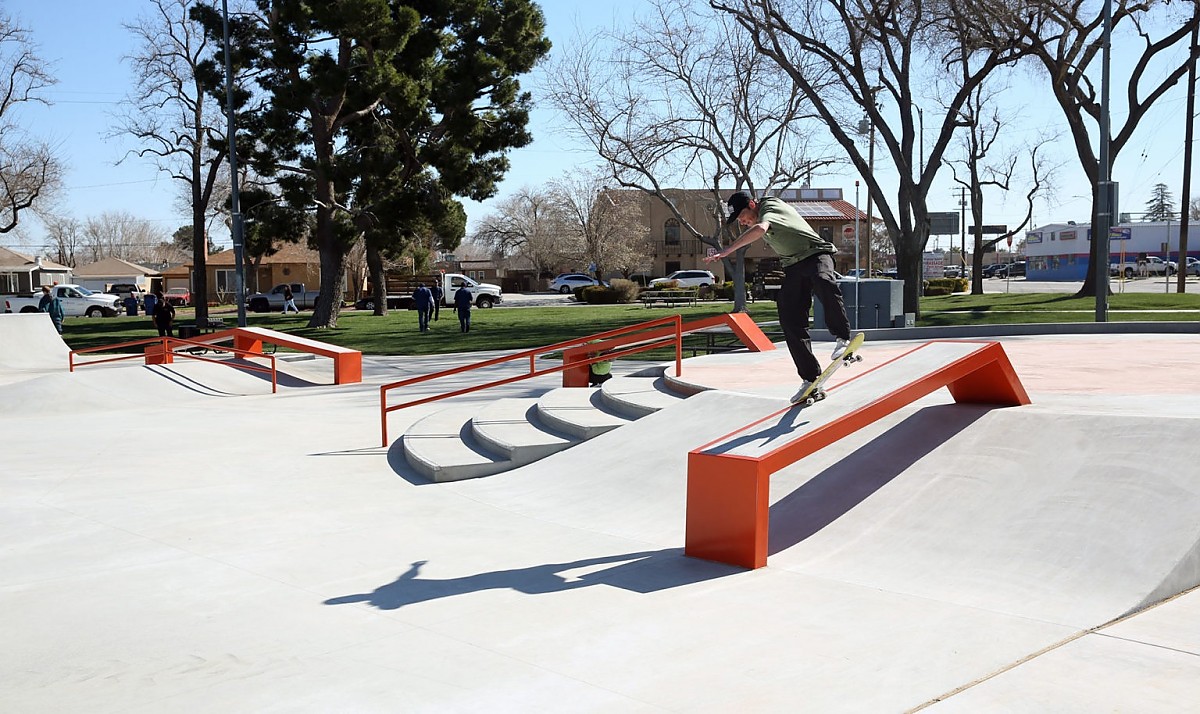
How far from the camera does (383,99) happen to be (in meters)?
31.5

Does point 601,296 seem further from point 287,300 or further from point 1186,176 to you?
point 1186,176

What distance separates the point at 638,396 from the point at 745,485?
499 centimetres

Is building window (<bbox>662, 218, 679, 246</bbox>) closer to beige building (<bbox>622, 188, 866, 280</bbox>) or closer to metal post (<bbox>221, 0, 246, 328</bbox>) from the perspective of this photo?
beige building (<bbox>622, 188, 866, 280</bbox>)

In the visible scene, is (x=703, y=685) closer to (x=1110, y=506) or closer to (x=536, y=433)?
(x=1110, y=506)

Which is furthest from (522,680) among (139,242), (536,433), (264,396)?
(139,242)

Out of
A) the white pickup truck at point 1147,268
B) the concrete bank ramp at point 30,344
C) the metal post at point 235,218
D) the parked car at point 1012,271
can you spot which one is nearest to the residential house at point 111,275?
the metal post at point 235,218

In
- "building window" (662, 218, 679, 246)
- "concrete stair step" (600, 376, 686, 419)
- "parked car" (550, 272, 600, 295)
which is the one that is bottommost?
"concrete stair step" (600, 376, 686, 419)

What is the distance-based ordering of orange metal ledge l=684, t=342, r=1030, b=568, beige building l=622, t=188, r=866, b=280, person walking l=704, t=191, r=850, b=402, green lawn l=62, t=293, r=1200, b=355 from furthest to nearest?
beige building l=622, t=188, r=866, b=280
green lawn l=62, t=293, r=1200, b=355
person walking l=704, t=191, r=850, b=402
orange metal ledge l=684, t=342, r=1030, b=568

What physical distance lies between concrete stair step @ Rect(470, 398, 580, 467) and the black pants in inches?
125

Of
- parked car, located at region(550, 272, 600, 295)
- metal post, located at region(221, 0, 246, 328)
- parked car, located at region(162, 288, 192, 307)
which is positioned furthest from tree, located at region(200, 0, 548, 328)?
parked car, located at region(550, 272, 600, 295)

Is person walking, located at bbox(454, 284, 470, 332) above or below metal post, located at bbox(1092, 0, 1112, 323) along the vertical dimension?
below

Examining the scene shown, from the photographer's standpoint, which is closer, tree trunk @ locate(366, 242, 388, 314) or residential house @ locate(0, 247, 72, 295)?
tree trunk @ locate(366, 242, 388, 314)

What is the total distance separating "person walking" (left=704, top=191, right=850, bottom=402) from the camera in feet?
23.5

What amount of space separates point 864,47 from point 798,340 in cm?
2454
